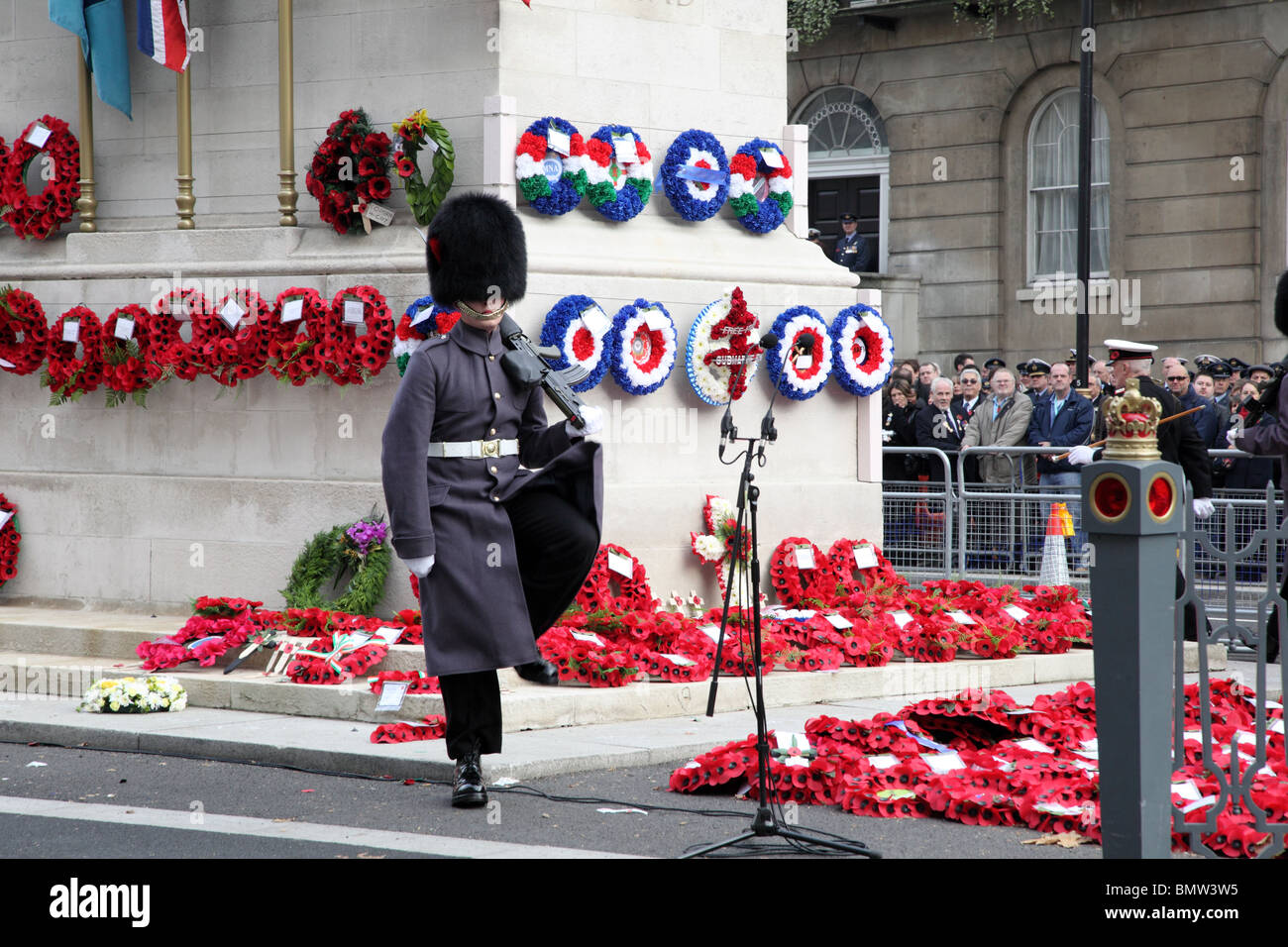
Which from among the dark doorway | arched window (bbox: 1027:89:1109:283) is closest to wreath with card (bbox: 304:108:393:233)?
arched window (bbox: 1027:89:1109:283)

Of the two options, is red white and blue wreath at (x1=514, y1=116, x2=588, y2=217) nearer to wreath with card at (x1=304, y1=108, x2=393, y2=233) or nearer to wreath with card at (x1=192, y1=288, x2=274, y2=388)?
wreath with card at (x1=304, y1=108, x2=393, y2=233)

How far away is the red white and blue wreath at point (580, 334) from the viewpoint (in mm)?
10859

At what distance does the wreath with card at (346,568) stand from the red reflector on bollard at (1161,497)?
246 inches

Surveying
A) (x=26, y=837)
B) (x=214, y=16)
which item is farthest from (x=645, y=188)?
(x=26, y=837)

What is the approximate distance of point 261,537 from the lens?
11.3m

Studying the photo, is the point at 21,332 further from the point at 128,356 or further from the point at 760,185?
the point at 760,185

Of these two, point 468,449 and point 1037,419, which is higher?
point 1037,419

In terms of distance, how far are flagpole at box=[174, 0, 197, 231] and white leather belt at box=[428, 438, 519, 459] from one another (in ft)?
15.4

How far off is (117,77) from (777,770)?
23.3 ft

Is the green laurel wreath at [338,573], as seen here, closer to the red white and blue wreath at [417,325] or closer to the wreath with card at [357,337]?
the wreath with card at [357,337]

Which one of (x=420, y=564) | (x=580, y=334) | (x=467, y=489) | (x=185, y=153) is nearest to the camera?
(x=420, y=564)

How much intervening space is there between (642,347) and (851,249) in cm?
1508

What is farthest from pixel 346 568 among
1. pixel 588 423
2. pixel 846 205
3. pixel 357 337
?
pixel 846 205

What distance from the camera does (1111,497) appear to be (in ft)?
17.1
